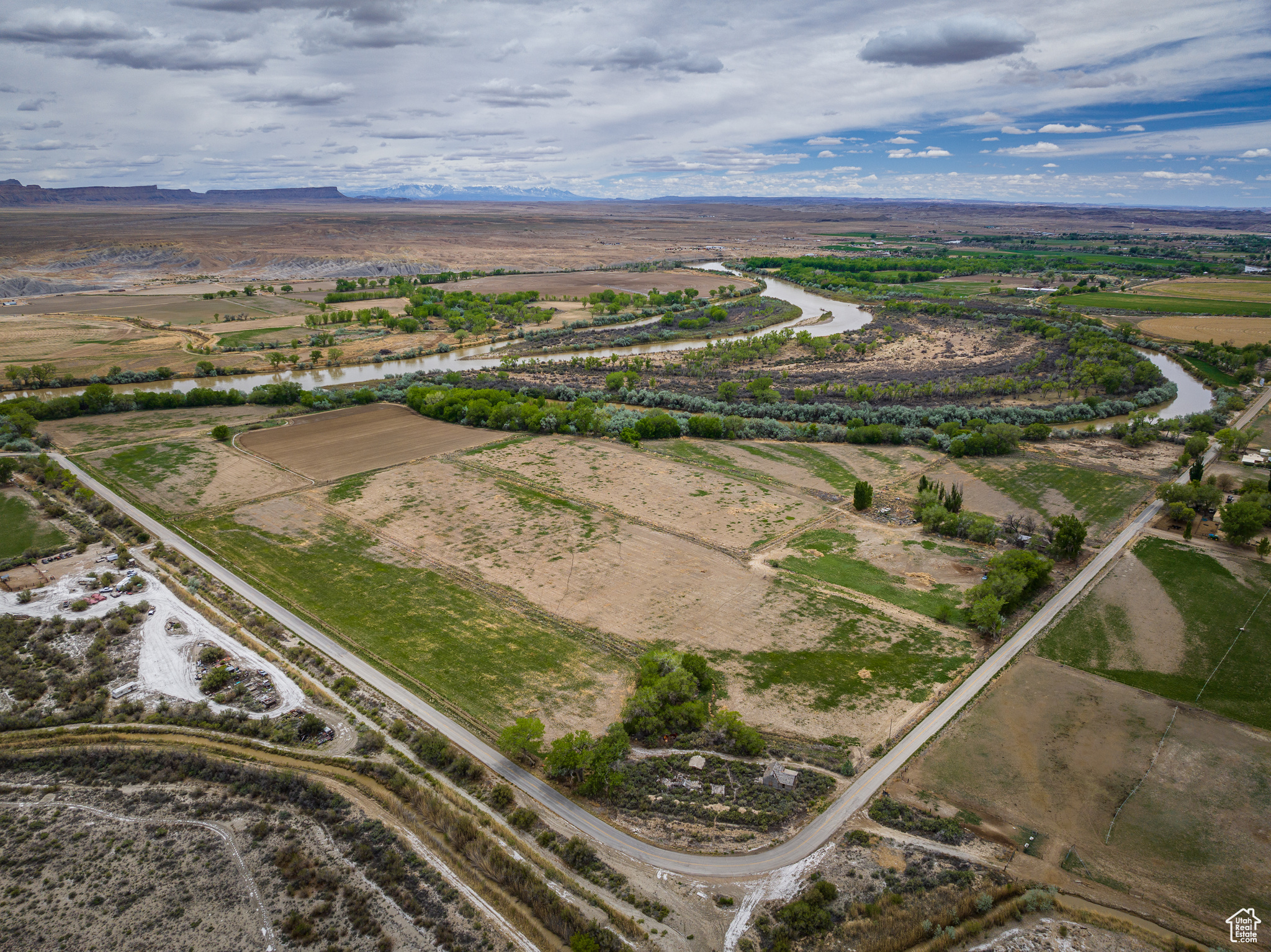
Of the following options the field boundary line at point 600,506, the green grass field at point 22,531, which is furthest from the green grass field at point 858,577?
the green grass field at point 22,531

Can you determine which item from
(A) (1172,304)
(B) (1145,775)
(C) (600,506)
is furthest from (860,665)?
(A) (1172,304)

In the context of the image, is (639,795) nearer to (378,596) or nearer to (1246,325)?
(378,596)

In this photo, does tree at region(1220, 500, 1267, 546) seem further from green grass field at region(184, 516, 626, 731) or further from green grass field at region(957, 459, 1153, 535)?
green grass field at region(184, 516, 626, 731)

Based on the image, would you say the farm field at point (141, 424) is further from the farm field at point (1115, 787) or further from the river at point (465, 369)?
the farm field at point (1115, 787)

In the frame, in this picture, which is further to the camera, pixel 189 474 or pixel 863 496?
pixel 189 474

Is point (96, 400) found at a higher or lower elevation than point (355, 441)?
higher

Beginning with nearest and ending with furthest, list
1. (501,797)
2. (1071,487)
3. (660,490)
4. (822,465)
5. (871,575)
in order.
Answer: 1. (501,797)
2. (871,575)
3. (1071,487)
4. (660,490)
5. (822,465)

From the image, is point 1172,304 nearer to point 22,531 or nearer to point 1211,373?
point 1211,373
